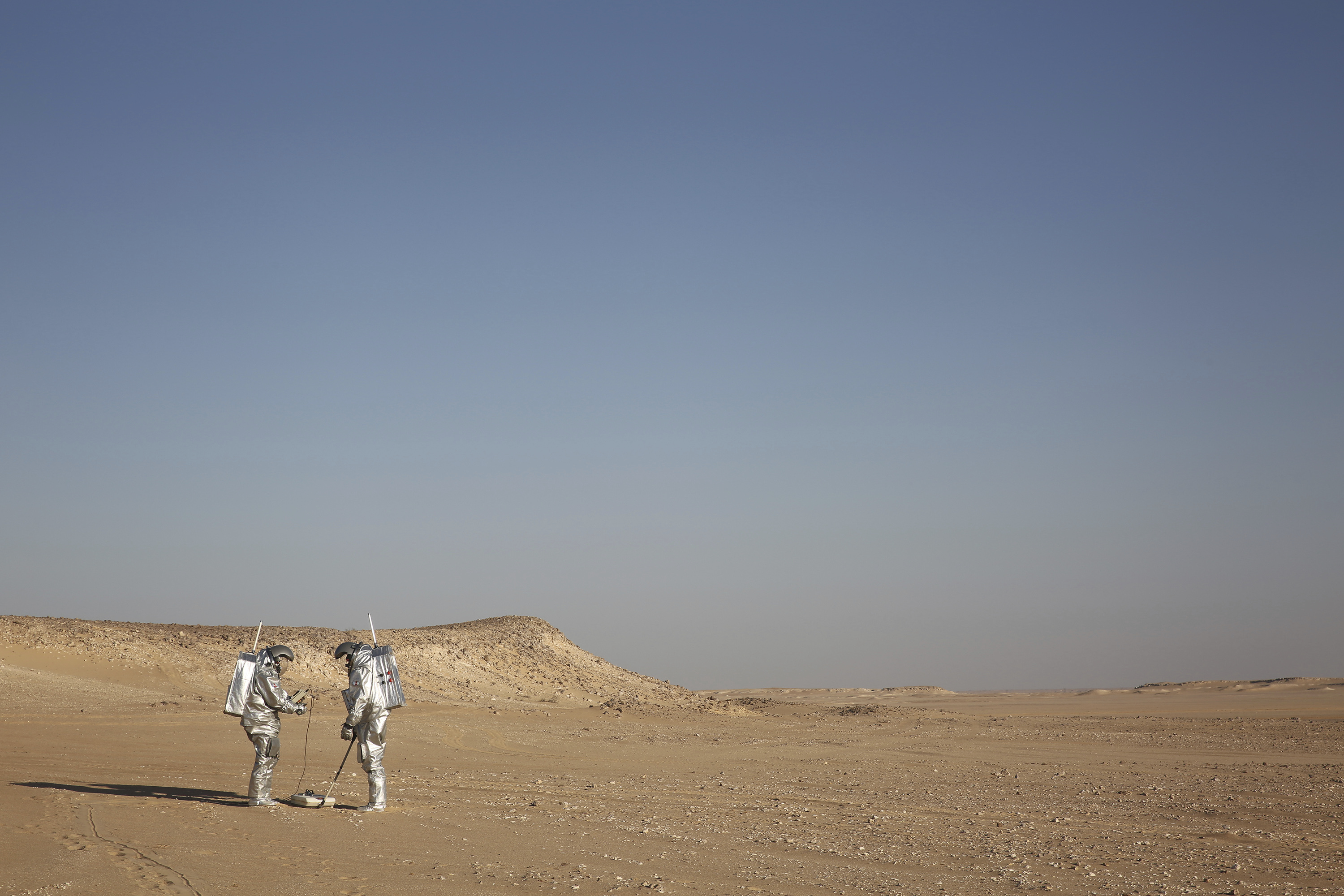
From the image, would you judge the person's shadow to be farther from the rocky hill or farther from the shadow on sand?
the rocky hill

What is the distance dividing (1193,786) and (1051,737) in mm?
8519

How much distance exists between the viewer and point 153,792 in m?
13.9

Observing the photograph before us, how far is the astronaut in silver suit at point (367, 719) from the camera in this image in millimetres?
12742

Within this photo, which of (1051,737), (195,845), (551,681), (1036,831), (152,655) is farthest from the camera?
(551,681)

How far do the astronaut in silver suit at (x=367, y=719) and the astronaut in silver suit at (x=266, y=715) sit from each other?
64cm

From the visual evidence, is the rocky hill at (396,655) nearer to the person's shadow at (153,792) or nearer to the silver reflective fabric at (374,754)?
the person's shadow at (153,792)

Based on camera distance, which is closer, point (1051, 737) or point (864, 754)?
point (864, 754)

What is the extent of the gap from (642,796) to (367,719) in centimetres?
409

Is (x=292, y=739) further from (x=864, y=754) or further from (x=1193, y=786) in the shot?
(x=1193, y=786)

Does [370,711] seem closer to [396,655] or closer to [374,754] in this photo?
[374,754]

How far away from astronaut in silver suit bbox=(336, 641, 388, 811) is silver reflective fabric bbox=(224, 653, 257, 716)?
124 centimetres

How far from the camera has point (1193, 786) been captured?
15680mm

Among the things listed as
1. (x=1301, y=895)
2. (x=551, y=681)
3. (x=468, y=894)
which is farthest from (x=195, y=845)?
(x=551, y=681)

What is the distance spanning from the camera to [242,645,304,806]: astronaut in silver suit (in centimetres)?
1280
